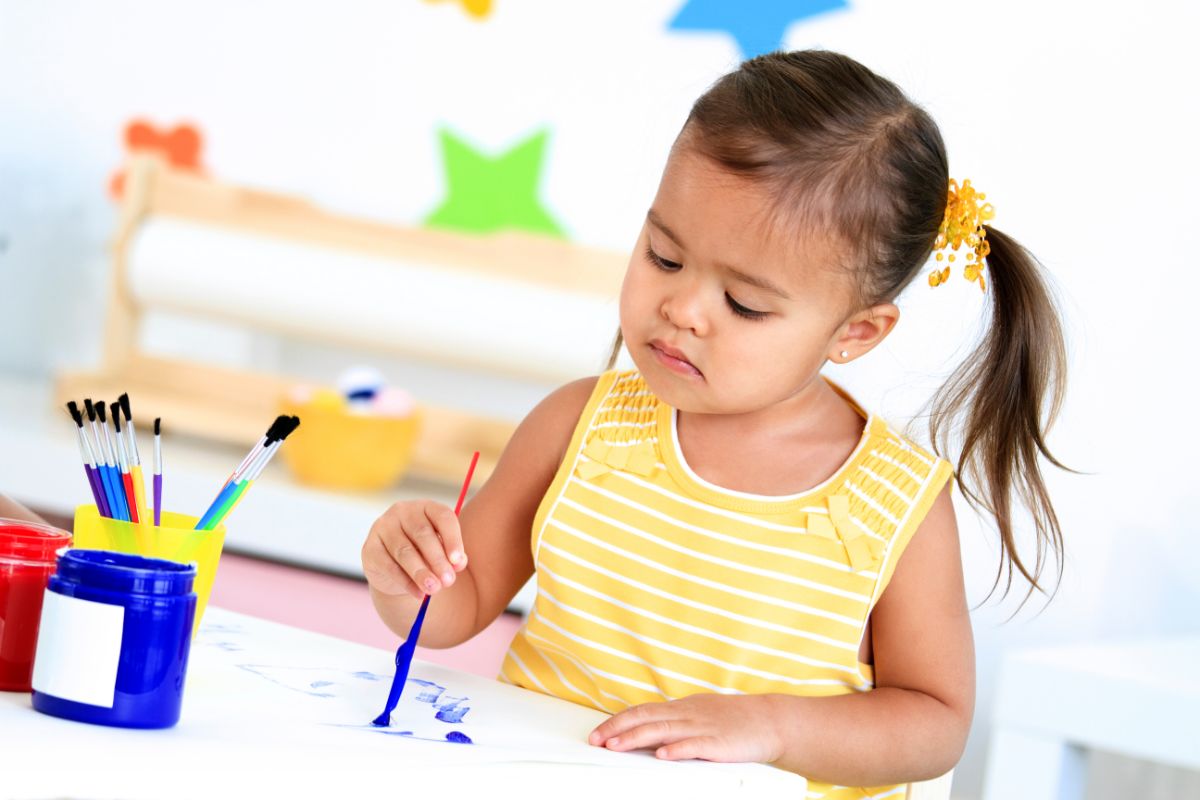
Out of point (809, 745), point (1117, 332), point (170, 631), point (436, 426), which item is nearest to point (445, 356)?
point (436, 426)

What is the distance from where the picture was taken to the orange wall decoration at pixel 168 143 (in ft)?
7.30

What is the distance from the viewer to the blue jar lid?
538 millimetres

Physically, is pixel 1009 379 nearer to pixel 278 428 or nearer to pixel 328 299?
pixel 278 428

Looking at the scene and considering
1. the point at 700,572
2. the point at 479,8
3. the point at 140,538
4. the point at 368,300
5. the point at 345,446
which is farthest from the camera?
the point at 479,8

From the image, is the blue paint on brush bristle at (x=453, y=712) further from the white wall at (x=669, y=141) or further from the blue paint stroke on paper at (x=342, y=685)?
the white wall at (x=669, y=141)

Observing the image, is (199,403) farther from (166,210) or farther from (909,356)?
(909,356)

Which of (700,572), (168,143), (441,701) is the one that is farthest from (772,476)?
(168,143)

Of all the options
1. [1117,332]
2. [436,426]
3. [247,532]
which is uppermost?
[1117,332]

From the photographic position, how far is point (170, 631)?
1.81ft

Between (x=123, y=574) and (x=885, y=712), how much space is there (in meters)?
0.44

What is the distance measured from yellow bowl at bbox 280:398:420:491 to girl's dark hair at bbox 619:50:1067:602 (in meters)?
0.94

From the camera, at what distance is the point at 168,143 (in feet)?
7.32

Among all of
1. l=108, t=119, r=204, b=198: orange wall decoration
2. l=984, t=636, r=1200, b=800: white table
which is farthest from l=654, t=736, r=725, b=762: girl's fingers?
l=108, t=119, r=204, b=198: orange wall decoration

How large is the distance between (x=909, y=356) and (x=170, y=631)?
4.41 feet
